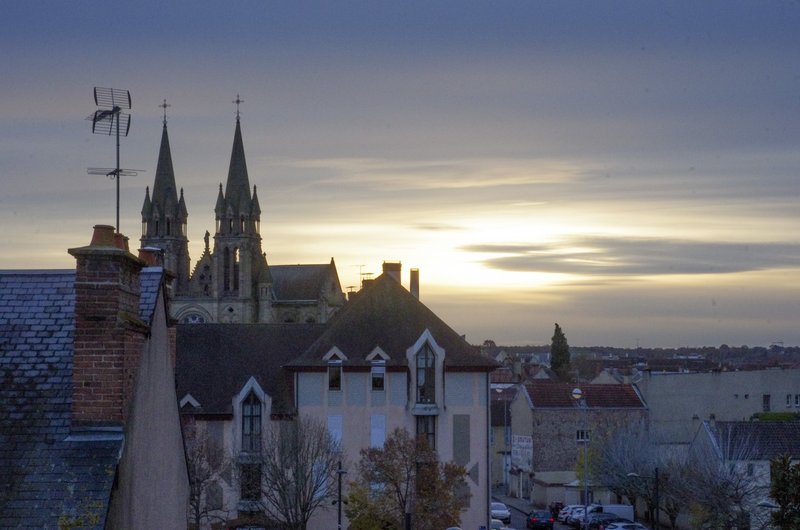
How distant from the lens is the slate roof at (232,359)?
56625 millimetres

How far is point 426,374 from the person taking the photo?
56219 millimetres

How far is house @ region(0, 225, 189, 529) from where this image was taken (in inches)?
624

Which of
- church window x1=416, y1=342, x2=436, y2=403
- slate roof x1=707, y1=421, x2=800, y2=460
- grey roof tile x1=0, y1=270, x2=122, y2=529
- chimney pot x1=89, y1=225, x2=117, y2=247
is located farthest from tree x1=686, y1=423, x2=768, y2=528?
chimney pot x1=89, y1=225, x2=117, y2=247

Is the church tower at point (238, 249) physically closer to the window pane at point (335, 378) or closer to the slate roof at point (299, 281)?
the slate roof at point (299, 281)

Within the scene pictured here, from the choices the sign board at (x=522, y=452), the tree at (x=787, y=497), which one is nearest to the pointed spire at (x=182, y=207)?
the sign board at (x=522, y=452)

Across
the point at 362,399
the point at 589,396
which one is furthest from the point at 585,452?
the point at 589,396

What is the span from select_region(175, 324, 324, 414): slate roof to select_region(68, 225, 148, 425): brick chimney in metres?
39.0

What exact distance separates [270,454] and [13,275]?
33139mm

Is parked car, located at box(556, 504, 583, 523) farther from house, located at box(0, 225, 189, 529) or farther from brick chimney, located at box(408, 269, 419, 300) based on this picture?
house, located at box(0, 225, 189, 529)

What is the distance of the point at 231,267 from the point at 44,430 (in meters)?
148

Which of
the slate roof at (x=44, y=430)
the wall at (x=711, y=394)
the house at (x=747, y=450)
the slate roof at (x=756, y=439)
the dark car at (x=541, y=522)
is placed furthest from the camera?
the wall at (x=711, y=394)

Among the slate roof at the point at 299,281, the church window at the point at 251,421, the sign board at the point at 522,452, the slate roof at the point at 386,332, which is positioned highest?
the slate roof at the point at 299,281

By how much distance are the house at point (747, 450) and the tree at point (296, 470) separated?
18500mm

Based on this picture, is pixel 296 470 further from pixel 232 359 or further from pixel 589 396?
pixel 589 396
